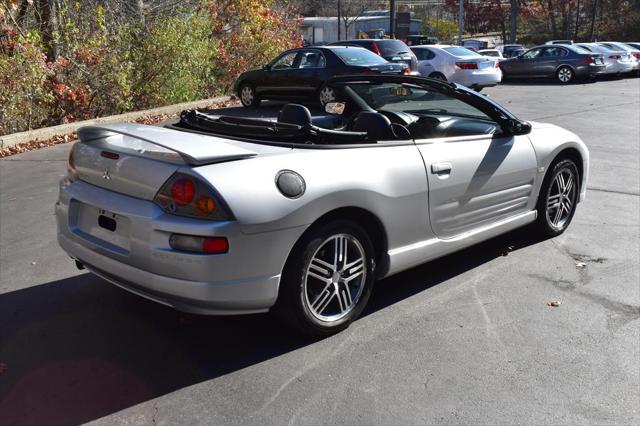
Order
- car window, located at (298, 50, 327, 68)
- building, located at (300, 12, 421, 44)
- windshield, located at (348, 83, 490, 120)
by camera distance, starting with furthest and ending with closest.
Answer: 1. building, located at (300, 12, 421, 44)
2. car window, located at (298, 50, 327, 68)
3. windshield, located at (348, 83, 490, 120)

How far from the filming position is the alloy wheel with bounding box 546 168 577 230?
18.4 ft

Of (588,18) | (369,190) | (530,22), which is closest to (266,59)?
(369,190)

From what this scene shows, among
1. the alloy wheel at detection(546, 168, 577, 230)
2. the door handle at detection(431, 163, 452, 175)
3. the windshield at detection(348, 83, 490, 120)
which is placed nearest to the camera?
the door handle at detection(431, 163, 452, 175)

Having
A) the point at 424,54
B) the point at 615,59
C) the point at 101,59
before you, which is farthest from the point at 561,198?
the point at 615,59

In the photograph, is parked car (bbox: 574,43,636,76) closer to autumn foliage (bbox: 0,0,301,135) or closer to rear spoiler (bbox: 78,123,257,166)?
autumn foliage (bbox: 0,0,301,135)

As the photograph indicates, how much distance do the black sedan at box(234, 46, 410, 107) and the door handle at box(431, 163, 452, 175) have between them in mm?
10613

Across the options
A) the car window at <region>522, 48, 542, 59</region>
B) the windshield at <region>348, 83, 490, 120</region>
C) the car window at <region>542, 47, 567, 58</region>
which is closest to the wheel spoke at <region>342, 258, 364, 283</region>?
the windshield at <region>348, 83, 490, 120</region>

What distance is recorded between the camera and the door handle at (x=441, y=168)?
14.1 feet

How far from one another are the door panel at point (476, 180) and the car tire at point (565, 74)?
75.5ft

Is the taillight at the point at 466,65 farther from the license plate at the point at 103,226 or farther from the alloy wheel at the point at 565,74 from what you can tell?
the license plate at the point at 103,226

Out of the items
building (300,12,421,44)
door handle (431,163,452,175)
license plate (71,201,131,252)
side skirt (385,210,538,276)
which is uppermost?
building (300,12,421,44)

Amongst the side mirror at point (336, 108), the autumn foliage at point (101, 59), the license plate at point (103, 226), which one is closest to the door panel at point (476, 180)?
the side mirror at point (336, 108)

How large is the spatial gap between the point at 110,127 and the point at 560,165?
12.2 feet

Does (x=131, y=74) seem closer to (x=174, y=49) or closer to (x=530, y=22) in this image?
(x=174, y=49)
